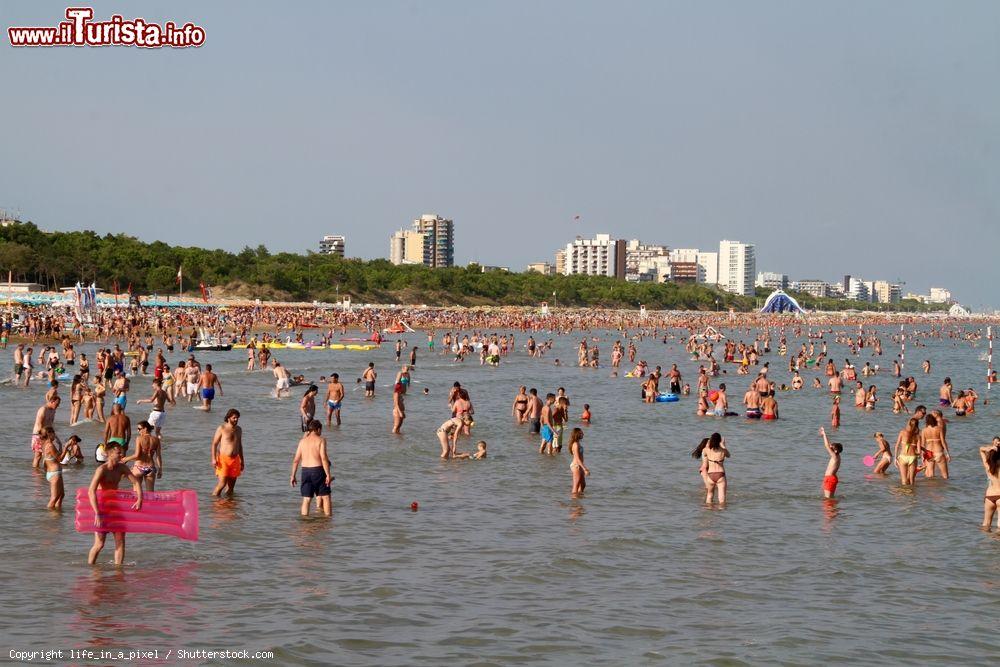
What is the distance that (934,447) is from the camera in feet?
63.3

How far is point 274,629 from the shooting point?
969cm

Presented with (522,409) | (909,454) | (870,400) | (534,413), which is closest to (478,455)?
(534,413)

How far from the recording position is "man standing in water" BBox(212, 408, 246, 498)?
49.8 ft

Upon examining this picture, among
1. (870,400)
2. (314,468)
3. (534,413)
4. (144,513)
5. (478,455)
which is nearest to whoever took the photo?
(144,513)

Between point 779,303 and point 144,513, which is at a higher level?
point 779,303

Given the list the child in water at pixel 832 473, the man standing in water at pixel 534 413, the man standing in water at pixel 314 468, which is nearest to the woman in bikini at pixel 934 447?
the child in water at pixel 832 473

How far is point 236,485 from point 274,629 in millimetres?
7478

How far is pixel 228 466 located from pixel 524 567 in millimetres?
5624

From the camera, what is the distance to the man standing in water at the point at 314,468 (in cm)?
1382

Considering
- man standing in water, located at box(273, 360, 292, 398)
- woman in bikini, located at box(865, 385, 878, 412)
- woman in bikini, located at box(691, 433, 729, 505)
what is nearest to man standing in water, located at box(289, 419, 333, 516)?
woman in bikini, located at box(691, 433, 729, 505)

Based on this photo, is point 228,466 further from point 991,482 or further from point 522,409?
point 522,409

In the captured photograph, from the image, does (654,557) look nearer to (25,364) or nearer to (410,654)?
(410,654)

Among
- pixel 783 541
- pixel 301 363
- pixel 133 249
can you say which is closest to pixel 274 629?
pixel 783 541

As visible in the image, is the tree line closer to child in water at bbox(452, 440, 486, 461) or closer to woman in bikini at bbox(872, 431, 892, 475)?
child in water at bbox(452, 440, 486, 461)
